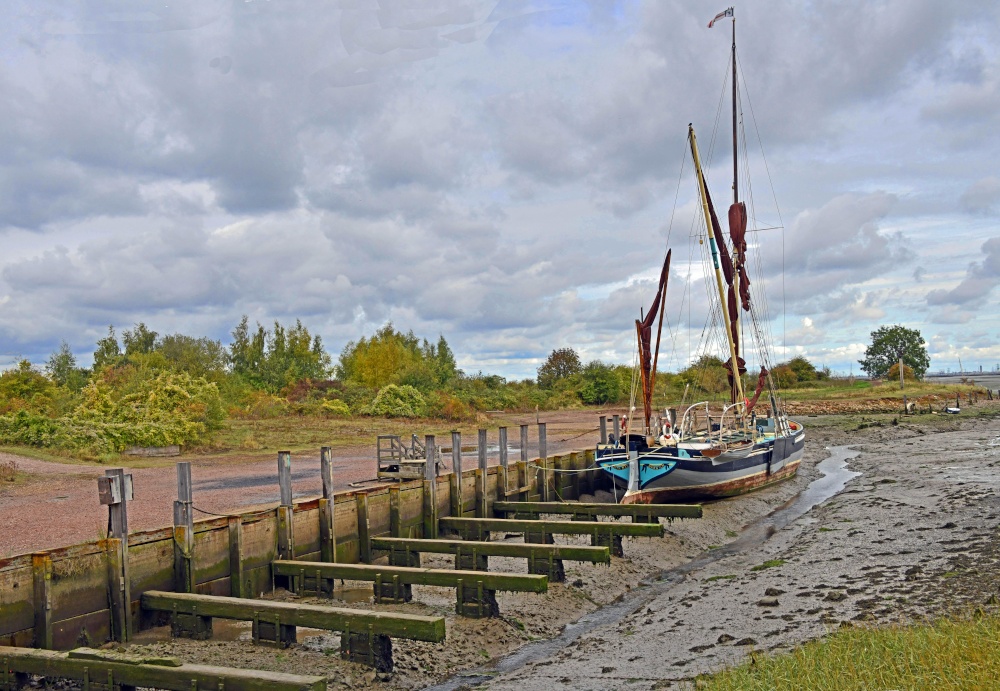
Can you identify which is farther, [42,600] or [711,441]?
[711,441]

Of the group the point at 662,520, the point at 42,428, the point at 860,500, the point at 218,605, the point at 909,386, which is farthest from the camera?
the point at 909,386

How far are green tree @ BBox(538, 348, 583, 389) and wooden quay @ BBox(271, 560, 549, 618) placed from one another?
A: 86.7 metres

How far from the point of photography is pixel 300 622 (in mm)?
11719

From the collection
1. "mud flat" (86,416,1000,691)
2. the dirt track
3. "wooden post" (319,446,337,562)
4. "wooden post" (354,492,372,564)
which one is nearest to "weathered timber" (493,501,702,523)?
"mud flat" (86,416,1000,691)

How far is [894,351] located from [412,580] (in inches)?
6298


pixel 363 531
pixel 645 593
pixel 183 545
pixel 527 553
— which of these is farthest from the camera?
pixel 363 531

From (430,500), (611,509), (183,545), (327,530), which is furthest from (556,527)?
(183,545)

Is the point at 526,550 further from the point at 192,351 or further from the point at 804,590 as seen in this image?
the point at 192,351

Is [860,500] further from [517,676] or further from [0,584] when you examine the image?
[0,584]

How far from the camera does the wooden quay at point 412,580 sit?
A: 44.5 feet

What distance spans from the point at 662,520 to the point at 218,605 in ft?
47.3

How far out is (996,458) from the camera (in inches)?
1372

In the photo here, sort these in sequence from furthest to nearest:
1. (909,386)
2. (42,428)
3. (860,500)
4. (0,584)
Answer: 1. (909,386)
2. (42,428)
3. (860,500)
4. (0,584)

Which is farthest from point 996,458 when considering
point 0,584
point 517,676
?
point 0,584
